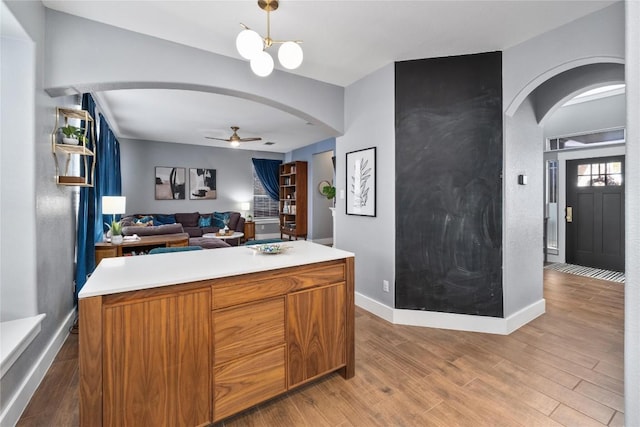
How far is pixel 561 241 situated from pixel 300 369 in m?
5.86

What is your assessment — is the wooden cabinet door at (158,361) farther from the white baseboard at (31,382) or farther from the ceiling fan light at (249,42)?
the ceiling fan light at (249,42)

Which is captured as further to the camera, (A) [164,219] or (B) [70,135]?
(A) [164,219]

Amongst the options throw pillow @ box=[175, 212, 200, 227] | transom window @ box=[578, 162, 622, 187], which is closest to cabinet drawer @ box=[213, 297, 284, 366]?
transom window @ box=[578, 162, 622, 187]

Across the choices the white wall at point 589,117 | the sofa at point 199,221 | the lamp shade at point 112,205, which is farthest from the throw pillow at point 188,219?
the white wall at point 589,117

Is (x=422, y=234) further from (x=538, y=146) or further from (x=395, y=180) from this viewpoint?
(x=538, y=146)

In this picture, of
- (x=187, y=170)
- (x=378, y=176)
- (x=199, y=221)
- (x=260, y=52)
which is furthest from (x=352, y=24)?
(x=187, y=170)

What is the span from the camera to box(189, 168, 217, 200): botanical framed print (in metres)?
7.78

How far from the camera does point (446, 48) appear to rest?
2732 mm

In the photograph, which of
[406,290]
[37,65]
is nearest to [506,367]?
[406,290]

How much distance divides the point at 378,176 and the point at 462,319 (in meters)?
1.68

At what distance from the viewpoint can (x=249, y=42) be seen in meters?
1.72

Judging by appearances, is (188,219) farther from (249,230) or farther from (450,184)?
(450,184)

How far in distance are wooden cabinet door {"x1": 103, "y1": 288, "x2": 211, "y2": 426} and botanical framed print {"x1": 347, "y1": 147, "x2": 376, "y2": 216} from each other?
87.6 inches

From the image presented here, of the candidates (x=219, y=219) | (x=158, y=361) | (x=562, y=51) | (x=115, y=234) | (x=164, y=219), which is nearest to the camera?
(x=158, y=361)
